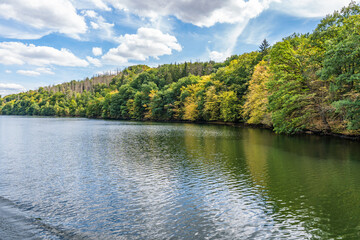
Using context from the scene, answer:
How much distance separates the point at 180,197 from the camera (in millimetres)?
11852

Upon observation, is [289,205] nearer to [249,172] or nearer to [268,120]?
[249,172]

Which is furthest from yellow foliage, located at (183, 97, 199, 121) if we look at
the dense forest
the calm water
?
the calm water

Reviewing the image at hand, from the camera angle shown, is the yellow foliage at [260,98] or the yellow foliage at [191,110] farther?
the yellow foliage at [191,110]

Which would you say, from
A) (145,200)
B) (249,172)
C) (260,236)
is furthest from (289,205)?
(145,200)

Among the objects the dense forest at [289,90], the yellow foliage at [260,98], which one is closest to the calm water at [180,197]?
the dense forest at [289,90]

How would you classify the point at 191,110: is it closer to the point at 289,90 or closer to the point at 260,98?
the point at 260,98

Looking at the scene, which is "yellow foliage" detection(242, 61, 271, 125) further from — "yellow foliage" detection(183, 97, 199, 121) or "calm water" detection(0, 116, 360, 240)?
"yellow foliage" detection(183, 97, 199, 121)

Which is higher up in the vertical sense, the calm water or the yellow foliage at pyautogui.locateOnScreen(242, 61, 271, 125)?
the yellow foliage at pyautogui.locateOnScreen(242, 61, 271, 125)

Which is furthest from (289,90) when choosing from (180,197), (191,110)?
(191,110)

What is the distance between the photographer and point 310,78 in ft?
108

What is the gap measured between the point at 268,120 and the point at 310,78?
12838mm

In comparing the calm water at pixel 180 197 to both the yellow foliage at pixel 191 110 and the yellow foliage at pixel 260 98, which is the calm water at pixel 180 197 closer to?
the yellow foliage at pixel 260 98

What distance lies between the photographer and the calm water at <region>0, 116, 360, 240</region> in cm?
862

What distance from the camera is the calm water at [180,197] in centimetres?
862
